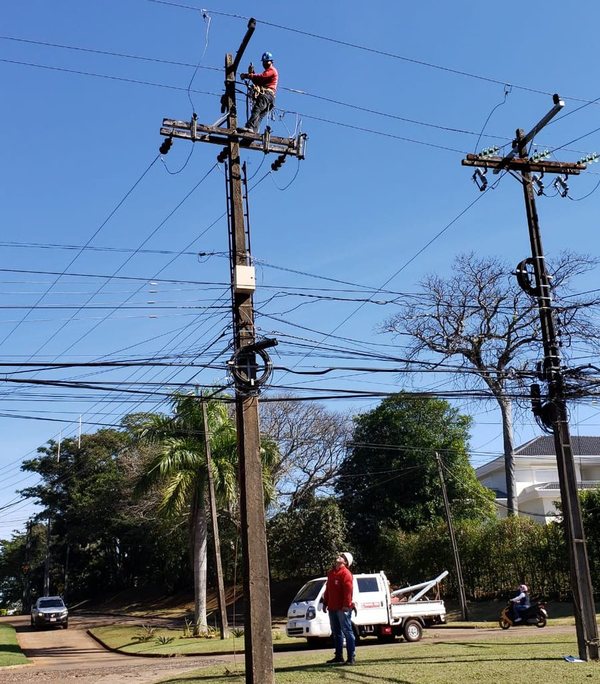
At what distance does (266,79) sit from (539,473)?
42.9 m

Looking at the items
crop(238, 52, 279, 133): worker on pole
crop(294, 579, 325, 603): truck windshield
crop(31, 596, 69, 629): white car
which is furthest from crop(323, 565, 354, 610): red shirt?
crop(31, 596, 69, 629): white car

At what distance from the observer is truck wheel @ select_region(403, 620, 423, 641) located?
68.7 ft

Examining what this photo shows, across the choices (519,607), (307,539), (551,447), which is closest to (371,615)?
(519,607)

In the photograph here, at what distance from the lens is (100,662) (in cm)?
2228

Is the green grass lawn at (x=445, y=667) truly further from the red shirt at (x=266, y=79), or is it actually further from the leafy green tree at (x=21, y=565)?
the leafy green tree at (x=21, y=565)

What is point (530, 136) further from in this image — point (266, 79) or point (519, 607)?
point (519, 607)

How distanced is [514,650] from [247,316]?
8.07 meters

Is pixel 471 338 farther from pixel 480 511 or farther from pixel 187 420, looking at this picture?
pixel 187 420

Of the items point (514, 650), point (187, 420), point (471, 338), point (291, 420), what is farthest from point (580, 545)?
point (291, 420)

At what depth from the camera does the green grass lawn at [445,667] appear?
1169 centimetres

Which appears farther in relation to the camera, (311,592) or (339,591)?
(311,592)

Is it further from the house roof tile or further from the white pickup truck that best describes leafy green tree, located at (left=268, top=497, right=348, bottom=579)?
the house roof tile

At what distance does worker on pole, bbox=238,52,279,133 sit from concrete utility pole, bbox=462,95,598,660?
4.32 metres

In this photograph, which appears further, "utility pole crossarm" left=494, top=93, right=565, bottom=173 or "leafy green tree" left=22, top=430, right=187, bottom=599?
"leafy green tree" left=22, top=430, right=187, bottom=599
